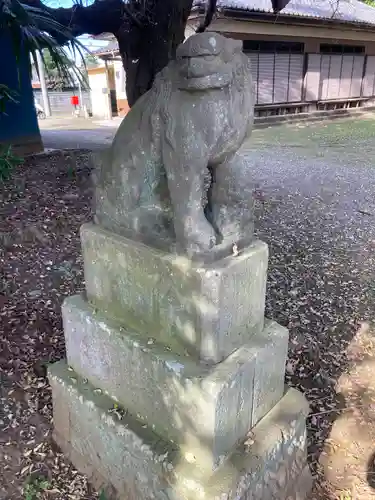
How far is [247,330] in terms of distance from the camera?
1.66 m

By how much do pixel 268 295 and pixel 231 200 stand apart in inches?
75.1

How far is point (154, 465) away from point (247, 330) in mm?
621

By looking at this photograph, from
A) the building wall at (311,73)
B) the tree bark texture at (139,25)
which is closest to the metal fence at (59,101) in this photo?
the building wall at (311,73)

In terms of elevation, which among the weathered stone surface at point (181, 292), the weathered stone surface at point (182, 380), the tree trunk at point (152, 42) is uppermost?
the tree trunk at point (152, 42)

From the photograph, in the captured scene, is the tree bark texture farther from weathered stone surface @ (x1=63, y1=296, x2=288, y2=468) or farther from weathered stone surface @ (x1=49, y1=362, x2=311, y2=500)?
weathered stone surface @ (x1=49, y1=362, x2=311, y2=500)

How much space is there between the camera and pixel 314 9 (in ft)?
38.2

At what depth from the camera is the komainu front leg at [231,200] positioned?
153 cm

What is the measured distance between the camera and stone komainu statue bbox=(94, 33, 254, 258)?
131 centimetres

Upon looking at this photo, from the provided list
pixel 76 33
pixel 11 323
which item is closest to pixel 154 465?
pixel 11 323

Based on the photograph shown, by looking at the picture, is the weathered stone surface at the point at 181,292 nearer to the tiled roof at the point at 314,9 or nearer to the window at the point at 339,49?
the tiled roof at the point at 314,9

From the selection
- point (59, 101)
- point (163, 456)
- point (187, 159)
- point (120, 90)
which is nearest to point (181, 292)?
point (187, 159)

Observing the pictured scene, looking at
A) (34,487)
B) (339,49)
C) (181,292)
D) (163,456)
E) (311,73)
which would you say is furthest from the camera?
(339,49)

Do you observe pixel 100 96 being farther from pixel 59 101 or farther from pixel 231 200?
pixel 231 200

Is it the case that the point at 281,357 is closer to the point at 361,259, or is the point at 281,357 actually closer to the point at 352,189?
the point at 361,259
